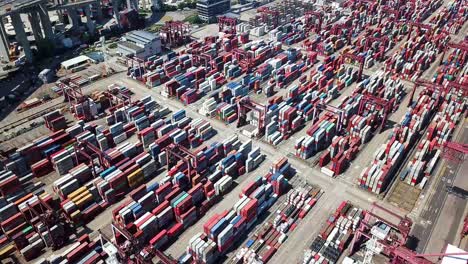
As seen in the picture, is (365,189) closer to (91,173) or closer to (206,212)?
(206,212)

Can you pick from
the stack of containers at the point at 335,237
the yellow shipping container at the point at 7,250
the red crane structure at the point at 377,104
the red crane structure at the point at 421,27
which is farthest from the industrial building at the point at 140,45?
the red crane structure at the point at 421,27

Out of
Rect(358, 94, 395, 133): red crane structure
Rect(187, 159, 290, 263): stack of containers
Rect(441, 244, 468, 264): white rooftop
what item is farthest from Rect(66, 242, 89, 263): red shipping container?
Rect(358, 94, 395, 133): red crane structure

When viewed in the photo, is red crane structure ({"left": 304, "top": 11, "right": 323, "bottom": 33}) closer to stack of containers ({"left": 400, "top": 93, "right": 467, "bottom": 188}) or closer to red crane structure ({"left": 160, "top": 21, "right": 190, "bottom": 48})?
red crane structure ({"left": 160, "top": 21, "right": 190, "bottom": 48})

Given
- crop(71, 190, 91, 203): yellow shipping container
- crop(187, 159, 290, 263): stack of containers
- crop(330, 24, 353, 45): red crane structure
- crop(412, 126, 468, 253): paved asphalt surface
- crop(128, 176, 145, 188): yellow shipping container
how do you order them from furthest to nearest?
crop(330, 24, 353, 45): red crane structure, crop(128, 176, 145, 188): yellow shipping container, crop(71, 190, 91, 203): yellow shipping container, crop(412, 126, 468, 253): paved asphalt surface, crop(187, 159, 290, 263): stack of containers

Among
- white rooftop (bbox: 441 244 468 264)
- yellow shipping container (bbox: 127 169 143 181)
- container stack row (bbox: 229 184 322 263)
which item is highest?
white rooftop (bbox: 441 244 468 264)

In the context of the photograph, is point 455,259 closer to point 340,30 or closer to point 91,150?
point 91,150

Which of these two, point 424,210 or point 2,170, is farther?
point 2,170

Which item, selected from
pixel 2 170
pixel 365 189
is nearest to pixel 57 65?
pixel 2 170
